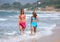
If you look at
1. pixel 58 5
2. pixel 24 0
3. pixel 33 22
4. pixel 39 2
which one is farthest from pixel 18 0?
pixel 33 22

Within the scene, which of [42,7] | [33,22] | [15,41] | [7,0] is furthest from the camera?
[7,0]

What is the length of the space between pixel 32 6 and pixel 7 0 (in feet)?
19.3

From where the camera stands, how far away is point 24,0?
142ft

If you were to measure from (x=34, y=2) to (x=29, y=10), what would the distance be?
74.1 inches

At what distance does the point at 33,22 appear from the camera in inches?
387

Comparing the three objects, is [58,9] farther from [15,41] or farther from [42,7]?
[15,41]

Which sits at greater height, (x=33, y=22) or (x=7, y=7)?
(x=33, y=22)

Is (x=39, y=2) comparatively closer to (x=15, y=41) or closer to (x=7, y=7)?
(x=7, y=7)

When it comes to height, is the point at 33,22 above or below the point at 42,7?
above

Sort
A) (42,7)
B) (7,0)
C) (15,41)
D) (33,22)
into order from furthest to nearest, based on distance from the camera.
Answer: (7,0) < (42,7) < (33,22) < (15,41)

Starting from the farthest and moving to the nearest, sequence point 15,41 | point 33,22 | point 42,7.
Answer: point 42,7 → point 33,22 → point 15,41

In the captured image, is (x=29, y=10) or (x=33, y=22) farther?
(x=29, y=10)

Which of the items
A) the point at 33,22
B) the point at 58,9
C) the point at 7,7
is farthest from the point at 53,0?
the point at 33,22

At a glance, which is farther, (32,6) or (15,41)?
(32,6)
